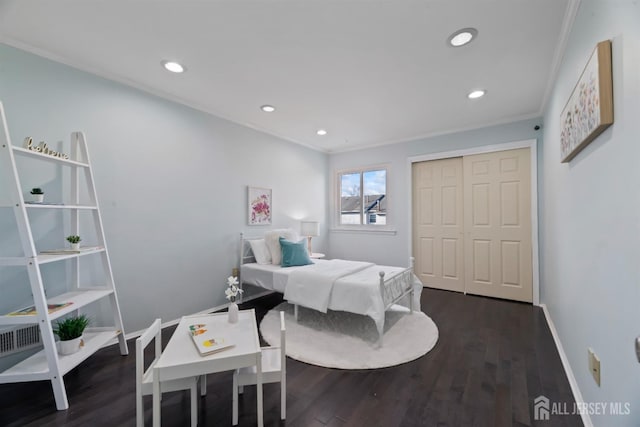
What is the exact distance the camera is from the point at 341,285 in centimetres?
273

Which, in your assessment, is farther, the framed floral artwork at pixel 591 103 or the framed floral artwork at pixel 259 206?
the framed floral artwork at pixel 259 206

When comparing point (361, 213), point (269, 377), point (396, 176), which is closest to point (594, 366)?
A: point (269, 377)

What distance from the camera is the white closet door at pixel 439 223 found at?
426 centimetres

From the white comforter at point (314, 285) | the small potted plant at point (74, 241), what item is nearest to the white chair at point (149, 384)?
the small potted plant at point (74, 241)

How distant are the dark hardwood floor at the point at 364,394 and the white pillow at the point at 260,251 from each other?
168 cm

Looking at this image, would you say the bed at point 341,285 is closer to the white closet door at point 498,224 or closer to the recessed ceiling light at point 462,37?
the white closet door at point 498,224

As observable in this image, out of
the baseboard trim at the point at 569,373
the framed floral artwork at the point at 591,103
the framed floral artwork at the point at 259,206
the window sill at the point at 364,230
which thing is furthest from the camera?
the window sill at the point at 364,230

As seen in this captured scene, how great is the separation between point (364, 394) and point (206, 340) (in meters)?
1.15

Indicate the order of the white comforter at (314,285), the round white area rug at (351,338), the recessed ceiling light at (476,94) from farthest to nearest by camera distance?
1. the recessed ceiling light at (476,94)
2. the white comforter at (314,285)
3. the round white area rug at (351,338)

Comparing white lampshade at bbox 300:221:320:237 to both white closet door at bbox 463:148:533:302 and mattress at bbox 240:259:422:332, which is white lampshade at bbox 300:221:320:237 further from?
→ white closet door at bbox 463:148:533:302

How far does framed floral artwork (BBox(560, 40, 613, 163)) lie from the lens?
121 centimetres

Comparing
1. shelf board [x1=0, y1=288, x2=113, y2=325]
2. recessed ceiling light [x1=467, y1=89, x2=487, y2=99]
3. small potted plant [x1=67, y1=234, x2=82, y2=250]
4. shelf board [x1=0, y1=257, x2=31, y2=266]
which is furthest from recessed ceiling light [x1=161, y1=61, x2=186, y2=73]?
recessed ceiling light [x1=467, y1=89, x2=487, y2=99]

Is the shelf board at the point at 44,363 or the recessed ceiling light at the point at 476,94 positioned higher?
the recessed ceiling light at the point at 476,94

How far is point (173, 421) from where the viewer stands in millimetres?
1637
